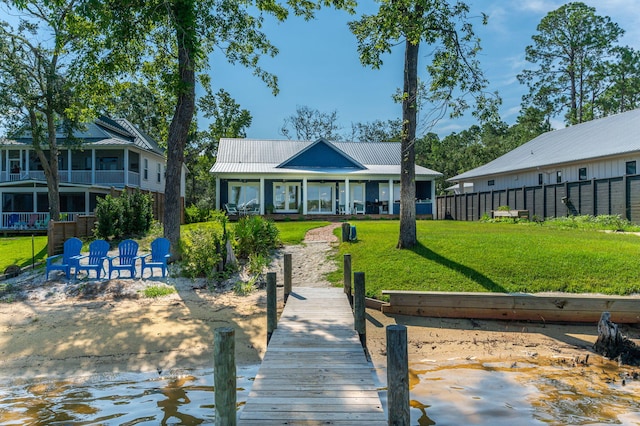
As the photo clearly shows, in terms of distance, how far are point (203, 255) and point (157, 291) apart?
162 centimetres

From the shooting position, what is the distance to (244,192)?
2738cm

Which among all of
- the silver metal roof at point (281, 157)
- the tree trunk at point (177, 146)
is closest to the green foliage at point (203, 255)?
the tree trunk at point (177, 146)

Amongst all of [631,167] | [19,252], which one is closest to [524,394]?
[19,252]

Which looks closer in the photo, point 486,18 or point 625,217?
point 486,18

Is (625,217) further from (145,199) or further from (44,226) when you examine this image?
(44,226)

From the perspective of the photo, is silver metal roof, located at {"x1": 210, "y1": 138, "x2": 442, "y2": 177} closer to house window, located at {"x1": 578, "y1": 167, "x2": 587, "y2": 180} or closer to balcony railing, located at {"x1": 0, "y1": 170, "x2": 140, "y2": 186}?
balcony railing, located at {"x1": 0, "y1": 170, "x2": 140, "y2": 186}

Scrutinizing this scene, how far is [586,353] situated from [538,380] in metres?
1.54

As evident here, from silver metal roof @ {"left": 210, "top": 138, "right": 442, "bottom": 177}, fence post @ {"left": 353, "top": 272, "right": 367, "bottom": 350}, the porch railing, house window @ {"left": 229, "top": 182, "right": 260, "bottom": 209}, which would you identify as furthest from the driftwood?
the porch railing

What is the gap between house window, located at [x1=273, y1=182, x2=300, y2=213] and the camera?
2752 centimetres

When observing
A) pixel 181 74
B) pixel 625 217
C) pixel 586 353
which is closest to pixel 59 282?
pixel 181 74

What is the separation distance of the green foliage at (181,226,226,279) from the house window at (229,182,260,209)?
49.9 ft

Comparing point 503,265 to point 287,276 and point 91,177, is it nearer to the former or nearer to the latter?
point 287,276

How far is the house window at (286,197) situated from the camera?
27.5m

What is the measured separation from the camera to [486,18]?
1070 cm
